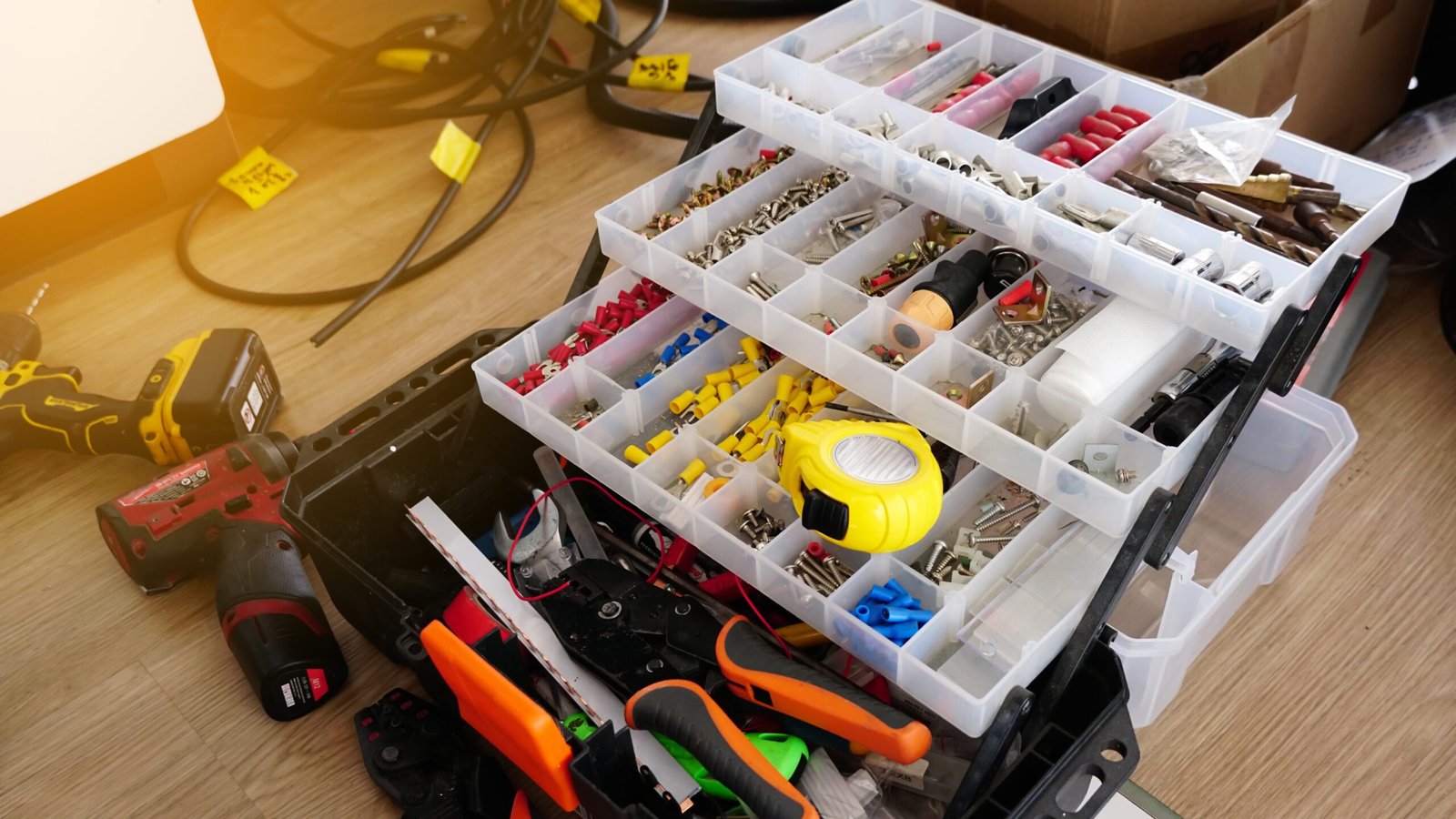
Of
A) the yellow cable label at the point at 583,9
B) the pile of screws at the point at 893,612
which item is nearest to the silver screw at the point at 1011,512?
the pile of screws at the point at 893,612

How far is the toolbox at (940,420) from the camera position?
838mm

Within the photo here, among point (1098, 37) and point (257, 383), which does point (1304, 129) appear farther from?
point (257, 383)

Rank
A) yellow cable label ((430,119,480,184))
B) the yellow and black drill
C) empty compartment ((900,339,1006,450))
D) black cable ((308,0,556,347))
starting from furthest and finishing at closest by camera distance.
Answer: yellow cable label ((430,119,480,184)) < black cable ((308,0,556,347)) < the yellow and black drill < empty compartment ((900,339,1006,450))

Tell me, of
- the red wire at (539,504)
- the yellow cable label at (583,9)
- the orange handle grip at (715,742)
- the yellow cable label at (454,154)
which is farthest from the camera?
the yellow cable label at (583,9)

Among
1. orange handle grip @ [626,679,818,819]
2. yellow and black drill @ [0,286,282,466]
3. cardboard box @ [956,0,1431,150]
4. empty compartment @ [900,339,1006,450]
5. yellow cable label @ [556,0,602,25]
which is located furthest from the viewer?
yellow cable label @ [556,0,602,25]

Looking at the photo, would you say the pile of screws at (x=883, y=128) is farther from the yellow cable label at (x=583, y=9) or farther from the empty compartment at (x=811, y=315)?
the yellow cable label at (x=583, y=9)

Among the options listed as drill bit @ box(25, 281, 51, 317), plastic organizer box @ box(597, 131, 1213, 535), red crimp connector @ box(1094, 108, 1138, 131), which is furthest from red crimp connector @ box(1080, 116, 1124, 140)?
drill bit @ box(25, 281, 51, 317)

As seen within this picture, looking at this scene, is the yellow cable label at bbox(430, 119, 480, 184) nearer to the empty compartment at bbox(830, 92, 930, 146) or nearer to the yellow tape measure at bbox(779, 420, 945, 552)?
the empty compartment at bbox(830, 92, 930, 146)

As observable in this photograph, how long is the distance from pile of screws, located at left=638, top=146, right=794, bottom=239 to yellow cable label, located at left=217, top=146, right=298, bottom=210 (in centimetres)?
71

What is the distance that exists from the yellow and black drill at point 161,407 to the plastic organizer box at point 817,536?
33 centimetres

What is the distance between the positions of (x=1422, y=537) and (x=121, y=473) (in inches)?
49.9

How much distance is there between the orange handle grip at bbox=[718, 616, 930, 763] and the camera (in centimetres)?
81

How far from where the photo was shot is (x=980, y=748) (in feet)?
2.67

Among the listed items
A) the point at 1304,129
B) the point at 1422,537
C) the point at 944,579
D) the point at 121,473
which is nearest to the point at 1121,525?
the point at 944,579
